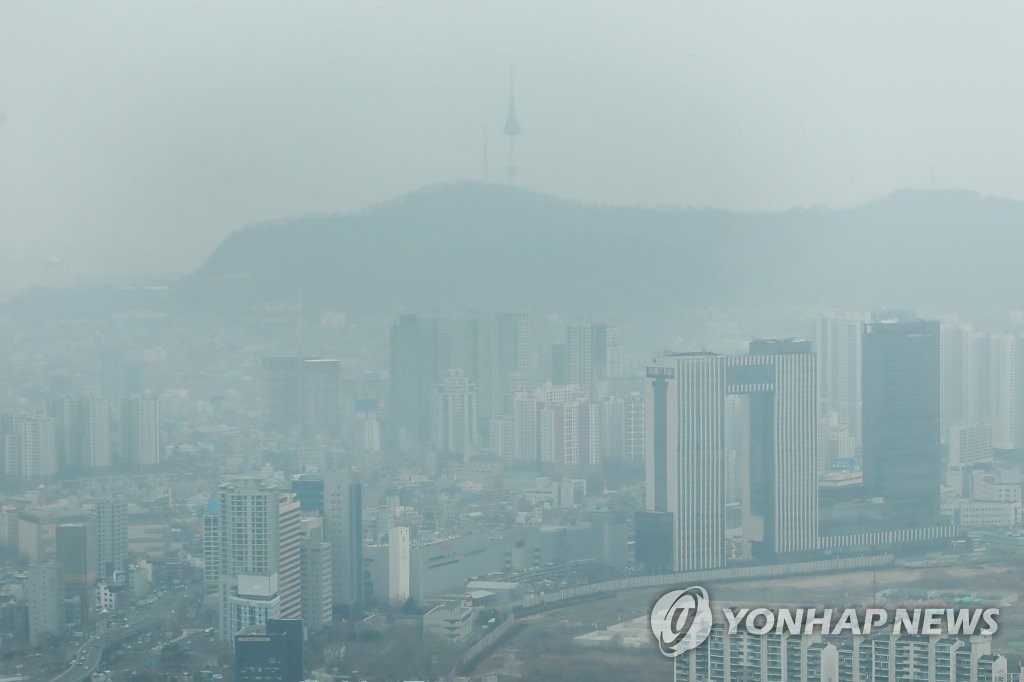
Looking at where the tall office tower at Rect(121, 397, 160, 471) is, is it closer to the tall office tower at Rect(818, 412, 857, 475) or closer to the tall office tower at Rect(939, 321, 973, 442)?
the tall office tower at Rect(818, 412, 857, 475)

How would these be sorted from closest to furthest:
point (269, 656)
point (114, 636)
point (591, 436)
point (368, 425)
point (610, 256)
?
point (269, 656)
point (114, 636)
point (368, 425)
point (591, 436)
point (610, 256)

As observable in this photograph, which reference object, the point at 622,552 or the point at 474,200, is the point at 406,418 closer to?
the point at 474,200

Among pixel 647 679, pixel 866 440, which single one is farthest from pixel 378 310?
pixel 647 679

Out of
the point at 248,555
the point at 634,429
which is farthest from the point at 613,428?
the point at 248,555

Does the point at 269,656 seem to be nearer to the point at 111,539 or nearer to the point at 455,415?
the point at 111,539

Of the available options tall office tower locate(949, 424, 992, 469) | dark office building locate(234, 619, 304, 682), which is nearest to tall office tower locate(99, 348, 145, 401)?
dark office building locate(234, 619, 304, 682)
